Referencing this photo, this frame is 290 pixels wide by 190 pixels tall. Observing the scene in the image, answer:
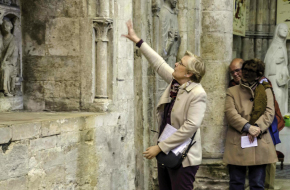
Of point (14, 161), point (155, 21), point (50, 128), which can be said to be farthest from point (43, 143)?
point (155, 21)

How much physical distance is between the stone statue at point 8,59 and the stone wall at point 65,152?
0.37m

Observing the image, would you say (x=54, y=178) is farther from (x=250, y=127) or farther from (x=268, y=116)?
(x=268, y=116)

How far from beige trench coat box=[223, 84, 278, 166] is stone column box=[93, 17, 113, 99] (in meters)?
1.35

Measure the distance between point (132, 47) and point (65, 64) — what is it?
726 millimetres

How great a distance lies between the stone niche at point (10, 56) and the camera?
5.56m

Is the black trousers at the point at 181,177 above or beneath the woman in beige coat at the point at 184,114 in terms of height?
beneath

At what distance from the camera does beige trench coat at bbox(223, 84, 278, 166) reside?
594 cm

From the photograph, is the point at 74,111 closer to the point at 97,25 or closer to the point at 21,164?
the point at 97,25

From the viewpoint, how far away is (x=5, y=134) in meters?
4.23

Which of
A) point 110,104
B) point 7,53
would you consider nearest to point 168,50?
point 110,104

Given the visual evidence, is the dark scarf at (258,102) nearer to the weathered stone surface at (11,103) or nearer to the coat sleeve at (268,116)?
the coat sleeve at (268,116)

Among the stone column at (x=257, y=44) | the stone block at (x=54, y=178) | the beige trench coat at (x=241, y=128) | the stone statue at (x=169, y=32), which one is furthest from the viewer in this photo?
the stone column at (x=257, y=44)

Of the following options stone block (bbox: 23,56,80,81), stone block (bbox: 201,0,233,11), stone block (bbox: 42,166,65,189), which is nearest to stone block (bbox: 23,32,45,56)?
stone block (bbox: 23,56,80,81)

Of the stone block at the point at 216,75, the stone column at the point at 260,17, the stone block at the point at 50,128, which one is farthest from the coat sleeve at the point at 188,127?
the stone column at the point at 260,17
